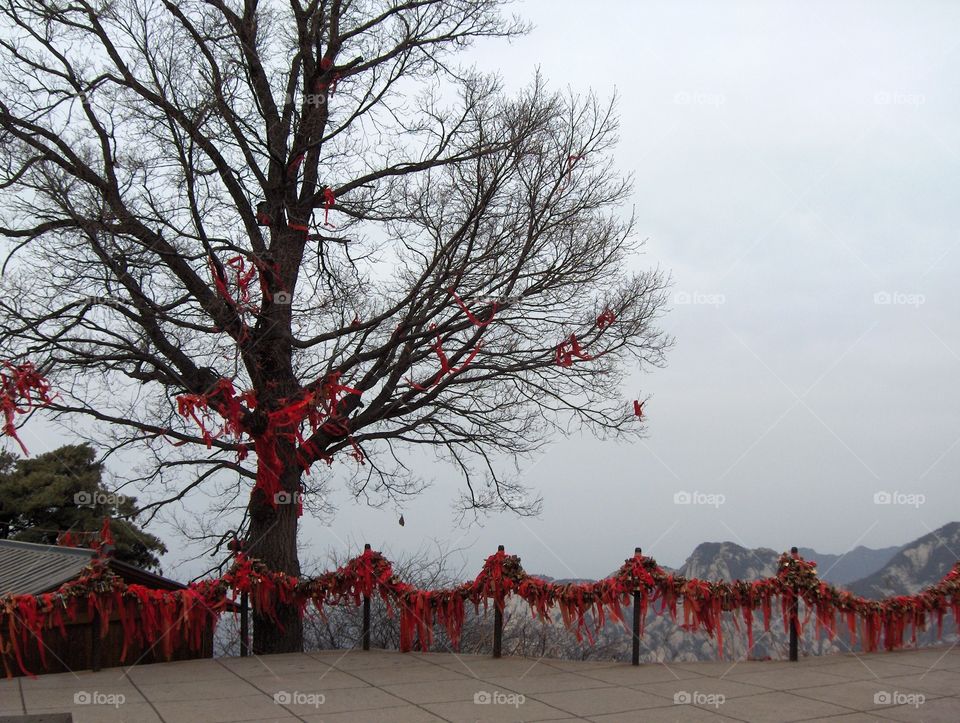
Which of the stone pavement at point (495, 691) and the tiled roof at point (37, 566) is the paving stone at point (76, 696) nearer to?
the stone pavement at point (495, 691)

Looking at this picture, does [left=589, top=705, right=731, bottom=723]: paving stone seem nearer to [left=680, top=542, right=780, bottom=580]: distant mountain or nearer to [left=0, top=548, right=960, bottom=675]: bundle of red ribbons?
[left=0, top=548, right=960, bottom=675]: bundle of red ribbons

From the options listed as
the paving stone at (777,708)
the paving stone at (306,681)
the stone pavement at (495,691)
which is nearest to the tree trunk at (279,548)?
the stone pavement at (495,691)

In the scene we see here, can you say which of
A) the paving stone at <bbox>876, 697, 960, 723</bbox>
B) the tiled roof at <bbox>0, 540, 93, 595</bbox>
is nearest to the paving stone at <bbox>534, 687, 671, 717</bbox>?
the paving stone at <bbox>876, 697, 960, 723</bbox>

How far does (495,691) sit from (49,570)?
6137mm

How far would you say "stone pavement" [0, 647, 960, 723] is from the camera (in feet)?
27.0

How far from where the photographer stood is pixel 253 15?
598 inches

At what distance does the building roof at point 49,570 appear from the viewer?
10750 mm

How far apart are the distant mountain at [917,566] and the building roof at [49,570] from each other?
29.9ft

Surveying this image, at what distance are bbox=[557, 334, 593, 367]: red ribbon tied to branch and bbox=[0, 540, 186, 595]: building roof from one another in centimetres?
638

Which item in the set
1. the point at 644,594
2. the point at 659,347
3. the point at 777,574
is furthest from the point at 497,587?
the point at 659,347

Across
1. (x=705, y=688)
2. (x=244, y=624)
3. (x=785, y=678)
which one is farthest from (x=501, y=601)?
(x=244, y=624)

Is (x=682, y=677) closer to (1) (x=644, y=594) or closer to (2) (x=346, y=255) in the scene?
(1) (x=644, y=594)

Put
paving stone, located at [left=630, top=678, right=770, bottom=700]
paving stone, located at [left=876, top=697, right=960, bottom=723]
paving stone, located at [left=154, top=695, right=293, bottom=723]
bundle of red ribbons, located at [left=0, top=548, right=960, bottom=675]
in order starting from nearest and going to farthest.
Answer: paving stone, located at [left=876, top=697, right=960, bottom=723] → paving stone, located at [left=154, top=695, right=293, bottom=723] → paving stone, located at [left=630, top=678, right=770, bottom=700] → bundle of red ribbons, located at [left=0, top=548, right=960, bottom=675]

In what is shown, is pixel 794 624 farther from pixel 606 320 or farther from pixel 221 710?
pixel 221 710
